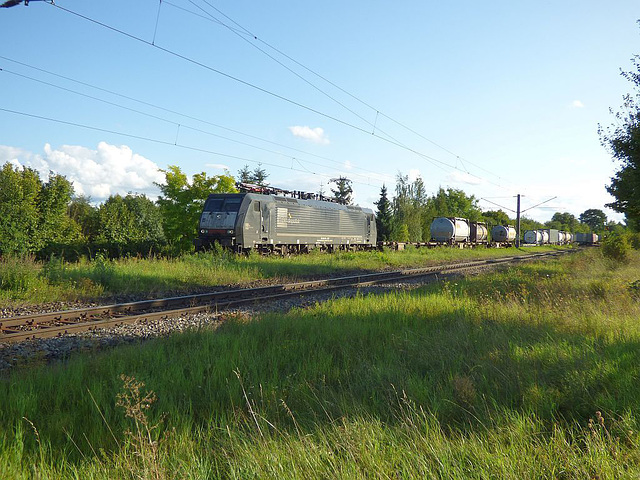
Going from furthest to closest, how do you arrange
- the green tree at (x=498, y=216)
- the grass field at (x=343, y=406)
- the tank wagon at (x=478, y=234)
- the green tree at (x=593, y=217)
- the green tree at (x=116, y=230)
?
the green tree at (x=593, y=217), the green tree at (x=498, y=216), the tank wagon at (x=478, y=234), the green tree at (x=116, y=230), the grass field at (x=343, y=406)

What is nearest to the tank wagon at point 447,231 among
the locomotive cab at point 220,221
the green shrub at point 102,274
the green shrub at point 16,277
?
the locomotive cab at point 220,221

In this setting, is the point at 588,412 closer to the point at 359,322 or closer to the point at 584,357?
the point at 584,357

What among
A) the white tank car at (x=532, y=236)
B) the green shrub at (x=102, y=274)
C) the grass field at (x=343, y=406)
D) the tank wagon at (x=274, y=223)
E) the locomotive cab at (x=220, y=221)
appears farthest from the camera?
the white tank car at (x=532, y=236)

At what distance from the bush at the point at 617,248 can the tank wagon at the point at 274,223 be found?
15491 millimetres

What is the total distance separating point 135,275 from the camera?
47.3 ft

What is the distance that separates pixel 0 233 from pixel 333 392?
27.4m

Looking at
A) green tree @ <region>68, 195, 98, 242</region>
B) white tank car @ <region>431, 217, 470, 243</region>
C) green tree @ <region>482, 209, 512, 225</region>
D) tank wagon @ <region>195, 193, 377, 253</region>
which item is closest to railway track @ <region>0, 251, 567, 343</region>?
tank wagon @ <region>195, 193, 377, 253</region>

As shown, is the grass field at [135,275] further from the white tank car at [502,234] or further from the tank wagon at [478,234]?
Result: the white tank car at [502,234]

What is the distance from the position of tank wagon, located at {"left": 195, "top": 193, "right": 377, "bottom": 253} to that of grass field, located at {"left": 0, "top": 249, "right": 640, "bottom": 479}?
14.9 meters

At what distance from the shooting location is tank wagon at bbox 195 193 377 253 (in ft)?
71.2

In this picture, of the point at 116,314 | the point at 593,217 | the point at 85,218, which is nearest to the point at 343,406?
the point at 116,314

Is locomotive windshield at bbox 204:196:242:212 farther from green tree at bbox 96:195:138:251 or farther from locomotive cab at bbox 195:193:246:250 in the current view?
green tree at bbox 96:195:138:251

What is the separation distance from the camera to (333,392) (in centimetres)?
433

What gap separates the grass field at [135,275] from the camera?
1160 centimetres
